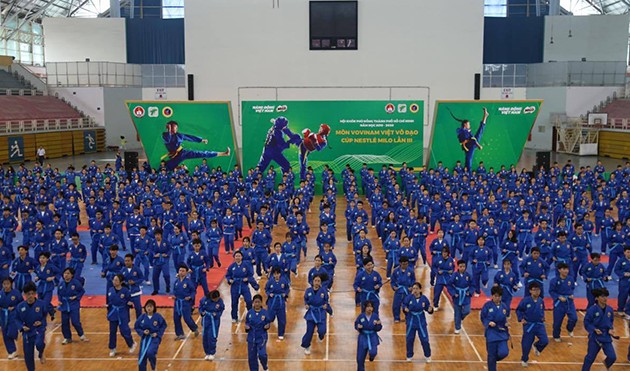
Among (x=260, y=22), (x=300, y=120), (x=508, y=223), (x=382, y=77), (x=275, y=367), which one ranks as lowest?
(x=275, y=367)

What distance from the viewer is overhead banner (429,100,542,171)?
32.2 m

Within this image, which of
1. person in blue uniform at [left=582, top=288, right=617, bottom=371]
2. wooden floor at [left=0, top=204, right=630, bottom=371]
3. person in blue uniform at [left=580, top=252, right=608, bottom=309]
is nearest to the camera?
person in blue uniform at [left=582, top=288, right=617, bottom=371]

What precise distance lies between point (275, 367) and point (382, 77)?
103 feet

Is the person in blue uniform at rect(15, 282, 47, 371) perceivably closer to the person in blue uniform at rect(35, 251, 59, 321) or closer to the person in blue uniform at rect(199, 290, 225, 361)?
the person in blue uniform at rect(35, 251, 59, 321)

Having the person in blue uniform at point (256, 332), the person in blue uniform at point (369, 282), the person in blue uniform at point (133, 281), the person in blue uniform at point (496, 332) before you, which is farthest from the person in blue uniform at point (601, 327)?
the person in blue uniform at point (133, 281)

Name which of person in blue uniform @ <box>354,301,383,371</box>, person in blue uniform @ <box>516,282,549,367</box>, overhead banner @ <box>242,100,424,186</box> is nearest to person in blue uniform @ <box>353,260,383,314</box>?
person in blue uniform @ <box>354,301,383,371</box>

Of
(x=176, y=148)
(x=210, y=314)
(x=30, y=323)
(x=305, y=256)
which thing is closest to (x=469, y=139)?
(x=176, y=148)

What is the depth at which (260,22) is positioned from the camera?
41000mm

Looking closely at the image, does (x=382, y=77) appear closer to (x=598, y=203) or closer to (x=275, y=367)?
(x=598, y=203)

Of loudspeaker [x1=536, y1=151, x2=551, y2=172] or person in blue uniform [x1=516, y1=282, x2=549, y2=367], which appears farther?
loudspeaker [x1=536, y1=151, x2=551, y2=172]

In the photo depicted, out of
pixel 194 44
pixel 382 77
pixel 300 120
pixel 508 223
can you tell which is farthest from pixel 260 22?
pixel 508 223

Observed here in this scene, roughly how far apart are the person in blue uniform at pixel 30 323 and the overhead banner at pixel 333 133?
20.9 m

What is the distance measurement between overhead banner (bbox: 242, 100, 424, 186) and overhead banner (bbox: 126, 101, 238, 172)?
1.68 m

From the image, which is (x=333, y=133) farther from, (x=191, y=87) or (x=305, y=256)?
(x=191, y=87)
